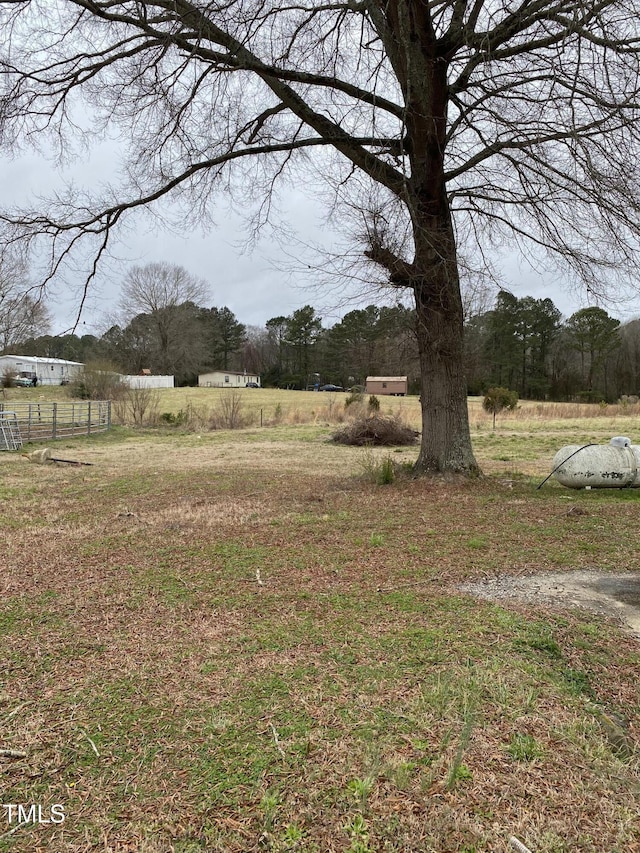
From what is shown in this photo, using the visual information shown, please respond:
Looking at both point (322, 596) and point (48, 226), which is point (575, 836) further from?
point (48, 226)

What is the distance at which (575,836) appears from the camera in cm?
172

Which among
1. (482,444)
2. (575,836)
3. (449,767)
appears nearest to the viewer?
(575,836)

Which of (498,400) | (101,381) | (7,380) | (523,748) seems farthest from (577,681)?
(7,380)

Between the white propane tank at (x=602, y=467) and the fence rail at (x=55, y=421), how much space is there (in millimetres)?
14731

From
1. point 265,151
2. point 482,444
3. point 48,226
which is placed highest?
point 265,151

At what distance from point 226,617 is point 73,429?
742 inches

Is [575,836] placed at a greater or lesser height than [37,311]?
lesser

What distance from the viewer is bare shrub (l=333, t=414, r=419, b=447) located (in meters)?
17.6

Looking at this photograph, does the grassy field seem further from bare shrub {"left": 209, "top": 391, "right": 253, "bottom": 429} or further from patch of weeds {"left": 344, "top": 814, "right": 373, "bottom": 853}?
bare shrub {"left": 209, "top": 391, "right": 253, "bottom": 429}

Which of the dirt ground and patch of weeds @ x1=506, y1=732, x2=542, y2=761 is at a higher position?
the dirt ground

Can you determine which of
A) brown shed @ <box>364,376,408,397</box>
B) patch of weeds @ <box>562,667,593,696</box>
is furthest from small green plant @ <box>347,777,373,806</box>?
brown shed @ <box>364,376,408,397</box>

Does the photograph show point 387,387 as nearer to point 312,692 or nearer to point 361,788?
point 312,692

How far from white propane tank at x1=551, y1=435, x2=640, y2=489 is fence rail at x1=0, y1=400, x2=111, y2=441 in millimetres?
14731

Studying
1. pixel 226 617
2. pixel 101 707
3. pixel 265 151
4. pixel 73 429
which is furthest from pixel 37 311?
pixel 73 429
